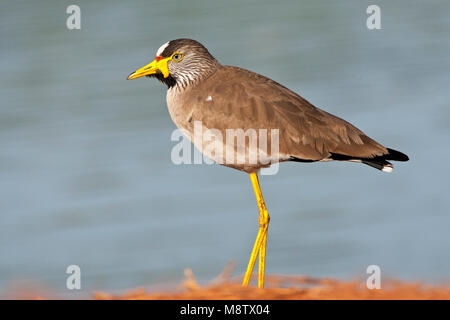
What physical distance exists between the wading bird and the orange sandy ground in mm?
580

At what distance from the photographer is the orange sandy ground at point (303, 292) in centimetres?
469

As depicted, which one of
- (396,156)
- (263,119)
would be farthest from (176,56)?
(396,156)

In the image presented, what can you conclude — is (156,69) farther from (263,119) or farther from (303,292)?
(303,292)

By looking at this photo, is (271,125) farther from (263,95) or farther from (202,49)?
(202,49)

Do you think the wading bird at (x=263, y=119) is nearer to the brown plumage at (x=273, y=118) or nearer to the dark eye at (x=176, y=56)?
the brown plumage at (x=273, y=118)

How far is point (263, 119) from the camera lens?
222 inches

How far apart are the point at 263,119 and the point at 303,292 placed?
146 cm

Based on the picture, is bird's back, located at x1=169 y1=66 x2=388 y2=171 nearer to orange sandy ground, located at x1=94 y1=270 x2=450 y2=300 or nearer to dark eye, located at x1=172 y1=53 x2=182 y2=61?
dark eye, located at x1=172 y1=53 x2=182 y2=61

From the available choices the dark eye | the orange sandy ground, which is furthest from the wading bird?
the orange sandy ground

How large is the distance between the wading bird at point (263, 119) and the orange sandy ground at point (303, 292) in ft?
1.90

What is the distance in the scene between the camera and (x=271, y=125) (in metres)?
5.64

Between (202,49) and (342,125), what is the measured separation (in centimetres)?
129

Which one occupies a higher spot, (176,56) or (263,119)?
(176,56)

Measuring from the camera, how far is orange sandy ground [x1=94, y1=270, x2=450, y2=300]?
4688mm
